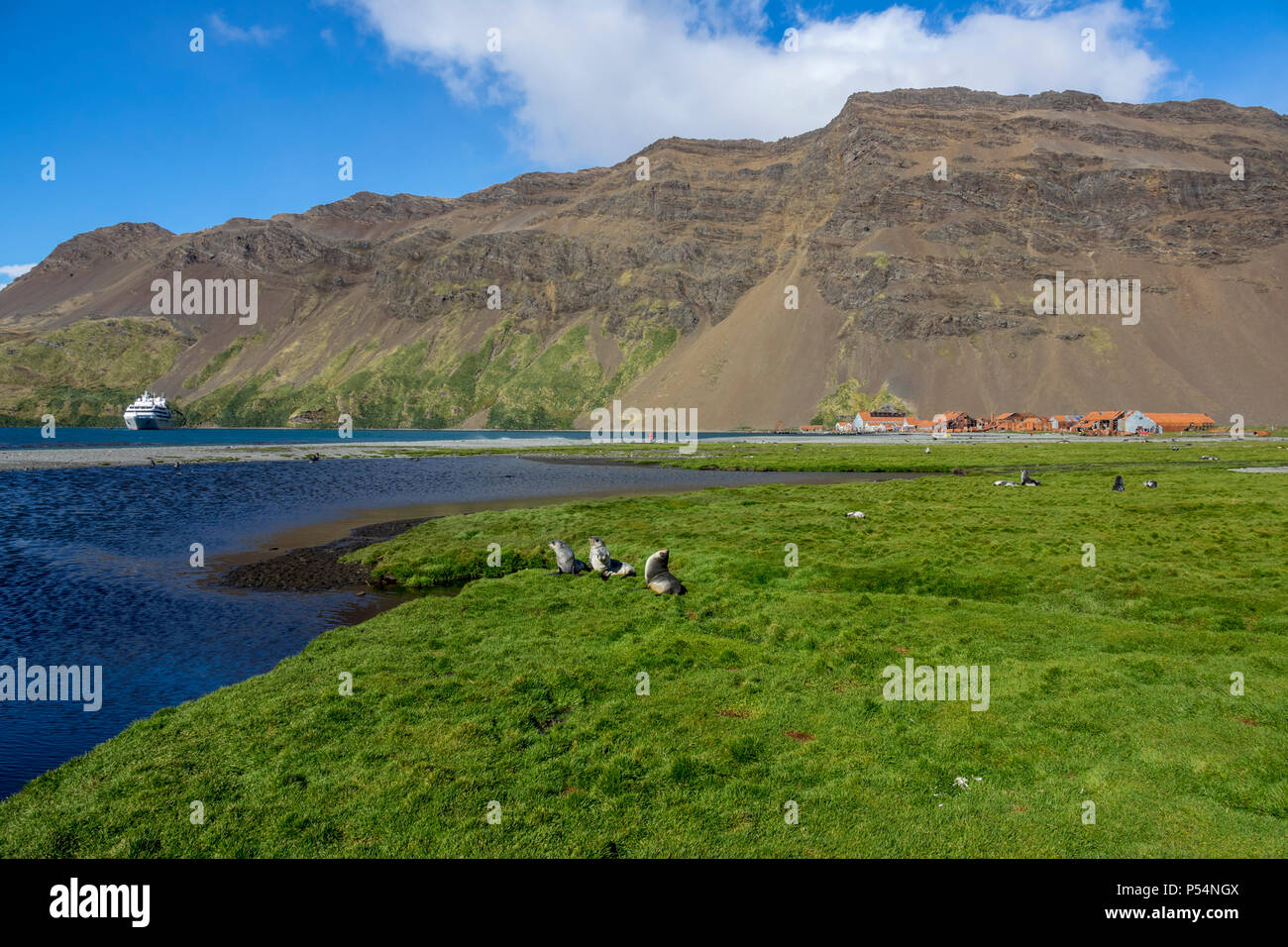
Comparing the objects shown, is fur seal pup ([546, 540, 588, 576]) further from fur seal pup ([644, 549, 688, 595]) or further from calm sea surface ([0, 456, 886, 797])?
calm sea surface ([0, 456, 886, 797])

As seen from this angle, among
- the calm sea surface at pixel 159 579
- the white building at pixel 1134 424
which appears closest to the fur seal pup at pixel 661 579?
the calm sea surface at pixel 159 579

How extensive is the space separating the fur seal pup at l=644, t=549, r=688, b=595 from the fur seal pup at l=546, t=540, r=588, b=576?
3.88m

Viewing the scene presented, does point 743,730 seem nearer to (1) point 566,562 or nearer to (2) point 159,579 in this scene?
(1) point 566,562

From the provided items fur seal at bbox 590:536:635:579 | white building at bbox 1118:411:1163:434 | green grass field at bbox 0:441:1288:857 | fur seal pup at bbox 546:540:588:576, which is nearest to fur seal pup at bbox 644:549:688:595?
green grass field at bbox 0:441:1288:857

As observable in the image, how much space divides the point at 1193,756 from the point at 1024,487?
49392mm

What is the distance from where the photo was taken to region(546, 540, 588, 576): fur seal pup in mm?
27250

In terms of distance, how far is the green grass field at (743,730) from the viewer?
397 inches

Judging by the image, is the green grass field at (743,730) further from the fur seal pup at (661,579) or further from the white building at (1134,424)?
the white building at (1134,424)

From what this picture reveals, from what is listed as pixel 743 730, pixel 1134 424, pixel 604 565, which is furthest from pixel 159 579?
pixel 1134 424

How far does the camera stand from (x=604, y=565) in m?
26.5

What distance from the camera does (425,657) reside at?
1764 centimetres

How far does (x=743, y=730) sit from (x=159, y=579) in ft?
101
